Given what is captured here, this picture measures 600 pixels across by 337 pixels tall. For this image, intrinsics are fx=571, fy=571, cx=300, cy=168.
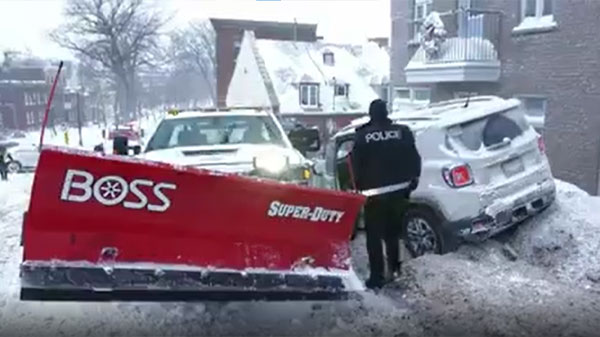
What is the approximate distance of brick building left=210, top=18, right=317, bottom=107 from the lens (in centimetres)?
4112

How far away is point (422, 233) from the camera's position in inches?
235

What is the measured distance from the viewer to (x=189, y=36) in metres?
44.8

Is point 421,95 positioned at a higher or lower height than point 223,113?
lower

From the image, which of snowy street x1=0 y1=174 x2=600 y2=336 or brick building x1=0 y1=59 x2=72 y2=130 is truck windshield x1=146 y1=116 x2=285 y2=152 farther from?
brick building x1=0 y1=59 x2=72 y2=130

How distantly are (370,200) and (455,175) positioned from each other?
114 cm

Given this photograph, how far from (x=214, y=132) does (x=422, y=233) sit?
294 centimetres

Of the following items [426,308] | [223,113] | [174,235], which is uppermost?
[223,113]

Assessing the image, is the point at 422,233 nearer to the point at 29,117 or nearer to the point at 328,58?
the point at 29,117

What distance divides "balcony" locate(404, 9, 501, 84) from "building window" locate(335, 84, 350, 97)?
823 inches

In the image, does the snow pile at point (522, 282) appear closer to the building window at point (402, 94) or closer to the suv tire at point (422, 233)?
the suv tire at point (422, 233)

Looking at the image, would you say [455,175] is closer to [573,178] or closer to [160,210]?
[160,210]

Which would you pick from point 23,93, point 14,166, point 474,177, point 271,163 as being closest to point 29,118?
point 23,93

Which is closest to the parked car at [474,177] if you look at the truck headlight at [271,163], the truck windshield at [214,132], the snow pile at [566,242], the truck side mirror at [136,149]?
the snow pile at [566,242]

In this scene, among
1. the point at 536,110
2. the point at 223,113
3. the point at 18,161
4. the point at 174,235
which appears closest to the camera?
the point at 174,235
